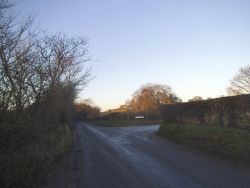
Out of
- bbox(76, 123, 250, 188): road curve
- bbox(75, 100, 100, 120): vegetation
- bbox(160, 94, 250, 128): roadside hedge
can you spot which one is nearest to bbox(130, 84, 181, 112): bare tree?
bbox(75, 100, 100, 120): vegetation

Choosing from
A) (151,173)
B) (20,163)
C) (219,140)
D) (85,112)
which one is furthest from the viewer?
(85,112)

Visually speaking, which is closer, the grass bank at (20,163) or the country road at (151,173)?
the grass bank at (20,163)

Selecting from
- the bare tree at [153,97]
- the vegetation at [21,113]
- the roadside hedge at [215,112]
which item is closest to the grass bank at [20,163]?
the vegetation at [21,113]

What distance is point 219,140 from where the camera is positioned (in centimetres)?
1600

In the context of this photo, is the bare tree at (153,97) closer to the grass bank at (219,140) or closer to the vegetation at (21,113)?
the grass bank at (219,140)

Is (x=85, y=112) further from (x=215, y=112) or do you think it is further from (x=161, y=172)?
(x=161, y=172)

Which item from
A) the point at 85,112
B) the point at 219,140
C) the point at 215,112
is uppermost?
the point at 85,112

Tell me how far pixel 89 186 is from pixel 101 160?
5.34m

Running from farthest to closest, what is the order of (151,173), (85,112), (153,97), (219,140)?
1. (85,112)
2. (153,97)
3. (219,140)
4. (151,173)

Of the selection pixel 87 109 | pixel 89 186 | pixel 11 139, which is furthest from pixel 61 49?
pixel 87 109

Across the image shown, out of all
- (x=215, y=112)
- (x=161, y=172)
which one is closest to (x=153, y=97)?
(x=215, y=112)

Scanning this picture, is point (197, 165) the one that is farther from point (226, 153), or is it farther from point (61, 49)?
point (61, 49)

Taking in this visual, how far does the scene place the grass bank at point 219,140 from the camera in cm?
1342

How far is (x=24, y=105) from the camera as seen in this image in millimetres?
13141
